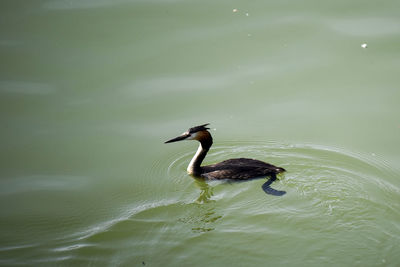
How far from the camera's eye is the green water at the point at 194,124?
5.55m

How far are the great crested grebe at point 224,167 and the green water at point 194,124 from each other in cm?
14

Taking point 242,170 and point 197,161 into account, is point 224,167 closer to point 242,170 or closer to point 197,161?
point 242,170

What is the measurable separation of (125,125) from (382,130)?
392 cm

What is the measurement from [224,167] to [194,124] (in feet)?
3.62

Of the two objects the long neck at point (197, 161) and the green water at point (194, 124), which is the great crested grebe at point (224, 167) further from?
the green water at point (194, 124)

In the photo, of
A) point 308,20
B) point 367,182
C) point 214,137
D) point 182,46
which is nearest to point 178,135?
point 214,137

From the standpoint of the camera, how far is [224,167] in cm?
674

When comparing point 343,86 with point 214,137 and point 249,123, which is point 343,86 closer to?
point 249,123

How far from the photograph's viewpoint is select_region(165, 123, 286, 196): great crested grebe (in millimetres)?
6648

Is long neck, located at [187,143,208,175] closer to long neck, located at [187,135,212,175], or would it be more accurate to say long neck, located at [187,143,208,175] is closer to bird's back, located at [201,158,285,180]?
long neck, located at [187,135,212,175]

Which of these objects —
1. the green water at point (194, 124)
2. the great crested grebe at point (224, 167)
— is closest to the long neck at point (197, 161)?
the great crested grebe at point (224, 167)

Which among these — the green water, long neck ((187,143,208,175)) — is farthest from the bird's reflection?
long neck ((187,143,208,175))

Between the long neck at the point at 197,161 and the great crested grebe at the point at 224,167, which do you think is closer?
the great crested grebe at the point at 224,167

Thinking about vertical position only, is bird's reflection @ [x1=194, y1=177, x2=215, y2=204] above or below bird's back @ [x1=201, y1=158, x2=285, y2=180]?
below
